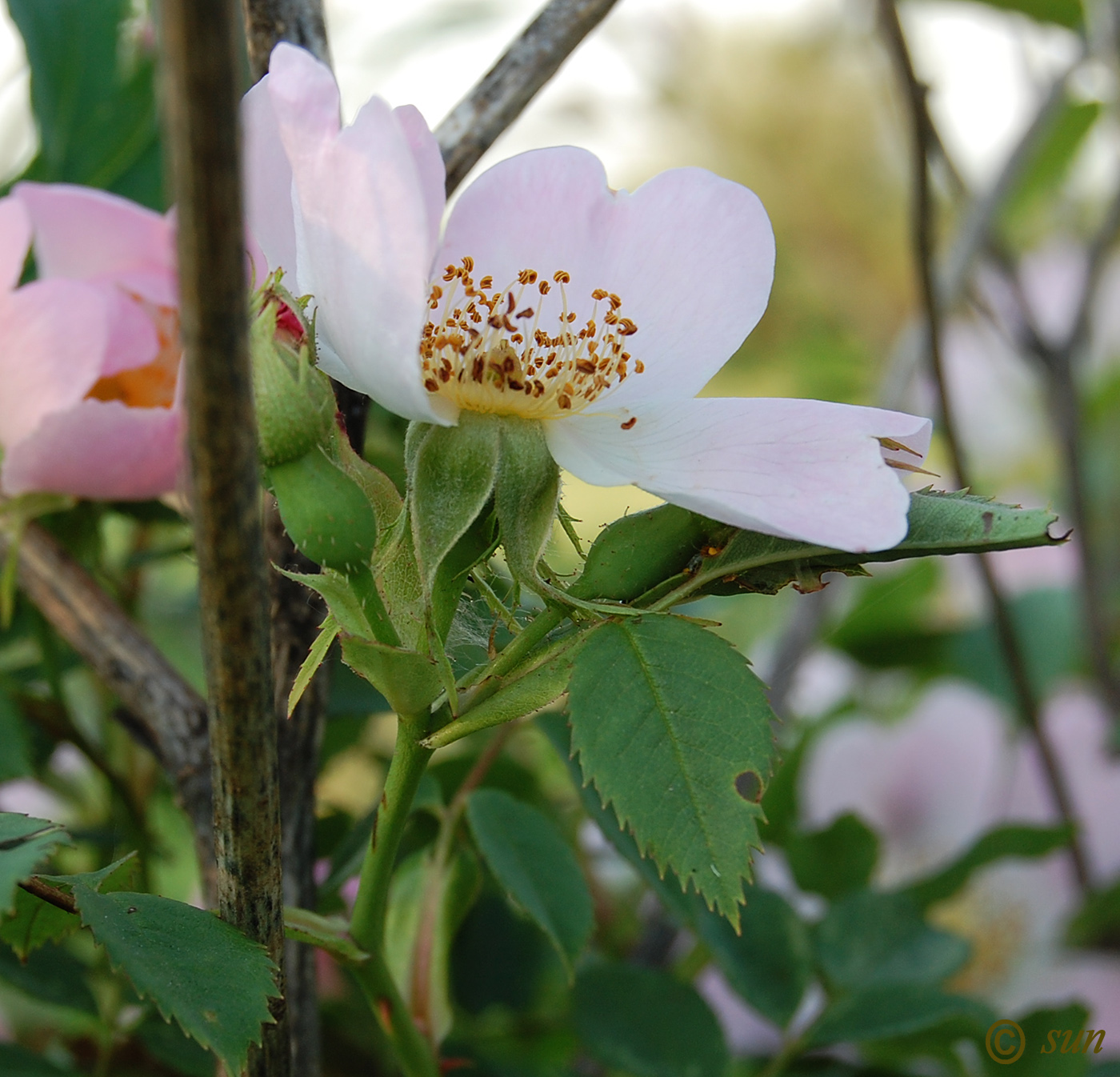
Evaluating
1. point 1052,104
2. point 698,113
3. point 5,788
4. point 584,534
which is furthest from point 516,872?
point 698,113

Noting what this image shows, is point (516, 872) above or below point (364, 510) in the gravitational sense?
below

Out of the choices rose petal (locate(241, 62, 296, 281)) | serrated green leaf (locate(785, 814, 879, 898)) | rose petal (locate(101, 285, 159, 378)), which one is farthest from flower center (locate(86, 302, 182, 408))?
serrated green leaf (locate(785, 814, 879, 898))

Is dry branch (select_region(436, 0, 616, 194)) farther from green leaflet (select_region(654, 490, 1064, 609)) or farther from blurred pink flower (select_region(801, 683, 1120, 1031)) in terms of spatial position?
blurred pink flower (select_region(801, 683, 1120, 1031))

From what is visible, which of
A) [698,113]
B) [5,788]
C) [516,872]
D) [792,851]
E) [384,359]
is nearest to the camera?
[384,359]

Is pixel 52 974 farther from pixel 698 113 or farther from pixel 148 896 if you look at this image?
pixel 698 113

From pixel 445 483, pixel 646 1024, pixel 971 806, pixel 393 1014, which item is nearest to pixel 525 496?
pixel 445 483

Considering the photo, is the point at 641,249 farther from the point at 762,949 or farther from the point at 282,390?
the point at 762,949
